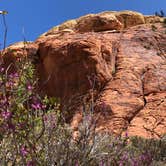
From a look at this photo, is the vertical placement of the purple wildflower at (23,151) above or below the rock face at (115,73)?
below

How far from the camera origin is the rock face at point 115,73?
1770 cm

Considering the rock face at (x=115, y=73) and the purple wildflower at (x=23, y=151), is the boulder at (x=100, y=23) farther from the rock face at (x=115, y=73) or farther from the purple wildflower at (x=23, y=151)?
the purple wildflower at (x=23, y=151)

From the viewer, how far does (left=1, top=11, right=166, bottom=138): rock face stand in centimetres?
1770

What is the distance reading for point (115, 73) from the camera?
20.6 meters

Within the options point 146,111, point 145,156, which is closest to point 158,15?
point 146,111

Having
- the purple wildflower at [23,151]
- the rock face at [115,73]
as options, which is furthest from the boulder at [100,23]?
the purple wildflower at [23,151]

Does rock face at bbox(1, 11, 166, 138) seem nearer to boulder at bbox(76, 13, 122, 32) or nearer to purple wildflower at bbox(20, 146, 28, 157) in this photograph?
boulder at bbox(76, 13, 122, 32)

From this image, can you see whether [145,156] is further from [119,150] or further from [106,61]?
[106,61]

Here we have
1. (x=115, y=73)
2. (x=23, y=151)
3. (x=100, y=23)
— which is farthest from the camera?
(x=100, y=23)

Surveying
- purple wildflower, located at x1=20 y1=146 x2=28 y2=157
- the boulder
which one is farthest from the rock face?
purple wildflower, located at x1=20 y1=146 x2=28 y2=157

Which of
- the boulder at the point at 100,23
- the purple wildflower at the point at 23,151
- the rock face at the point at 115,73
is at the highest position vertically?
the boulder at the point at 100,23

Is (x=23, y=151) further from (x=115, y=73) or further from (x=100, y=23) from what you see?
(x=100, y=23)

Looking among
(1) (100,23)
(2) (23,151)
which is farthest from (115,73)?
(2) (23,151)

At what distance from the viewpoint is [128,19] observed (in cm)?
2980
